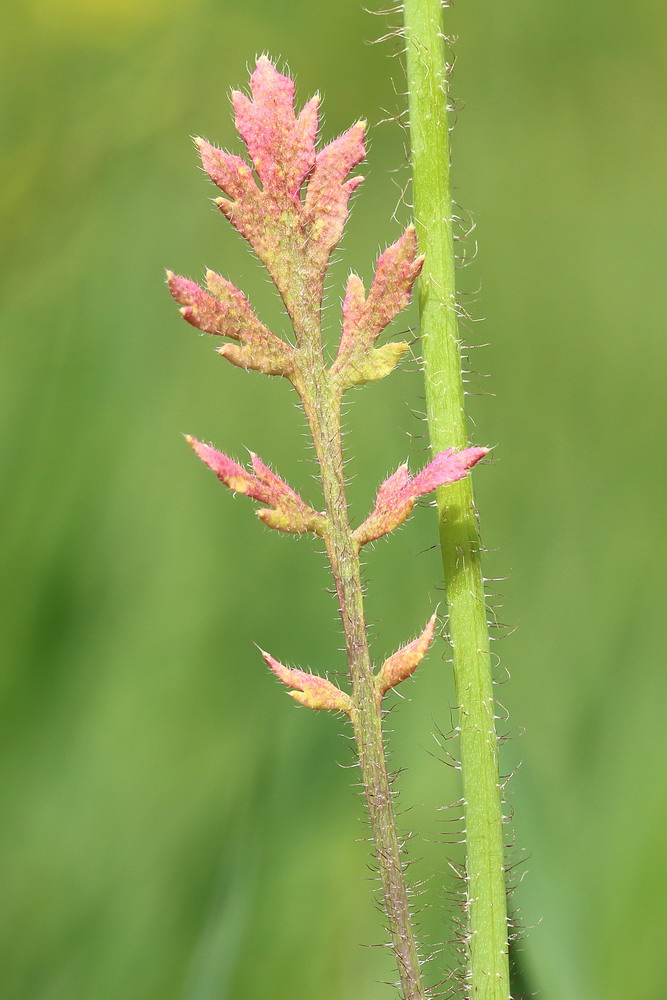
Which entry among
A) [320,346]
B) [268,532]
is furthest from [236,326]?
[268,532]

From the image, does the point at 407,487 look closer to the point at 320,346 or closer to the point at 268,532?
the point at 320,346

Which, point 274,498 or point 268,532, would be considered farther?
point 268,532

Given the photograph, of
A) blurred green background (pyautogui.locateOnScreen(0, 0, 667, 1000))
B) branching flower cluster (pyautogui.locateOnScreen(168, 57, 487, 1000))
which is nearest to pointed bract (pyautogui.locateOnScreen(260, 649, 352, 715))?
branching flower cluster (pyautogui.locateOnScreen(168, 57, 487, 1000))

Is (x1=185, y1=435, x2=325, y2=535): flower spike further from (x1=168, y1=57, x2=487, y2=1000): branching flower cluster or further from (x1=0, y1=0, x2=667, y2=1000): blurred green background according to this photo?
(x1=0, y1=0, x2=667, y2=1000): blurred green background

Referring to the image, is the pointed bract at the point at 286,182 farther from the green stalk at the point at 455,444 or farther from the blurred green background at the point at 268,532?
the blurred green background at the point at 268,532

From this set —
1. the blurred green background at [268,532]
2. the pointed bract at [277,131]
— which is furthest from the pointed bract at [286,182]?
the blurred green background at [268,532]

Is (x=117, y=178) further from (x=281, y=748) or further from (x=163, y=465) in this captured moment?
(x=281, y=748)
